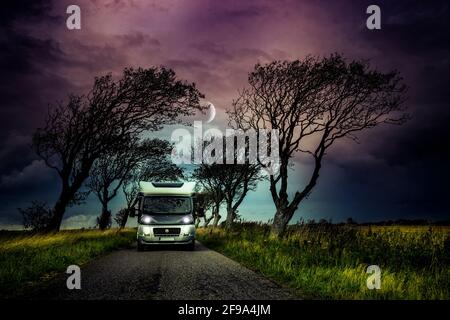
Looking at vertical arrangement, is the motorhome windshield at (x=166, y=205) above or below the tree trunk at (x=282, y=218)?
above

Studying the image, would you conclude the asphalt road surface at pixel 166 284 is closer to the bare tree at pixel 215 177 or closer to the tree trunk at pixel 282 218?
the tree trunk at pixel 282 218

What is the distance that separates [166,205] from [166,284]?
1062 centimetres

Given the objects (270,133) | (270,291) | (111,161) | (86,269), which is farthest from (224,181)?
(270,291)

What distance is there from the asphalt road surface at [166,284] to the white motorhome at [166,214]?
6.10m

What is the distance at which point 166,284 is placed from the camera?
861 centimetres

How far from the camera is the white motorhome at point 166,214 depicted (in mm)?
18255

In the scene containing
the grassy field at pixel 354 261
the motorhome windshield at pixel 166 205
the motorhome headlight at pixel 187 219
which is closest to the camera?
the grassy field at pixel 354 261

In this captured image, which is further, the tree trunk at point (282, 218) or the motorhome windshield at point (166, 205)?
the tree trunk at point (282, 218)

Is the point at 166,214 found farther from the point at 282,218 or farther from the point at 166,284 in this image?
the point at 166,284

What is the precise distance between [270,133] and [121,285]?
19.7m

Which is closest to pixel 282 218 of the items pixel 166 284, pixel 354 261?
pixel 354 261

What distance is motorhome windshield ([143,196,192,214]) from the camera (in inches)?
746

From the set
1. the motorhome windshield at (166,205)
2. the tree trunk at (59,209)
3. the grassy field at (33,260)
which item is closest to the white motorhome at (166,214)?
the motorhome windshield at (166,205)

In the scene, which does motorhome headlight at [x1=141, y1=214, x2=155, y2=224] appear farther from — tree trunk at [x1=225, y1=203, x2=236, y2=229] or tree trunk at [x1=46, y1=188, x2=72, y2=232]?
tree trunk at [x1=225, y1=203, x2=236, y2=229]
